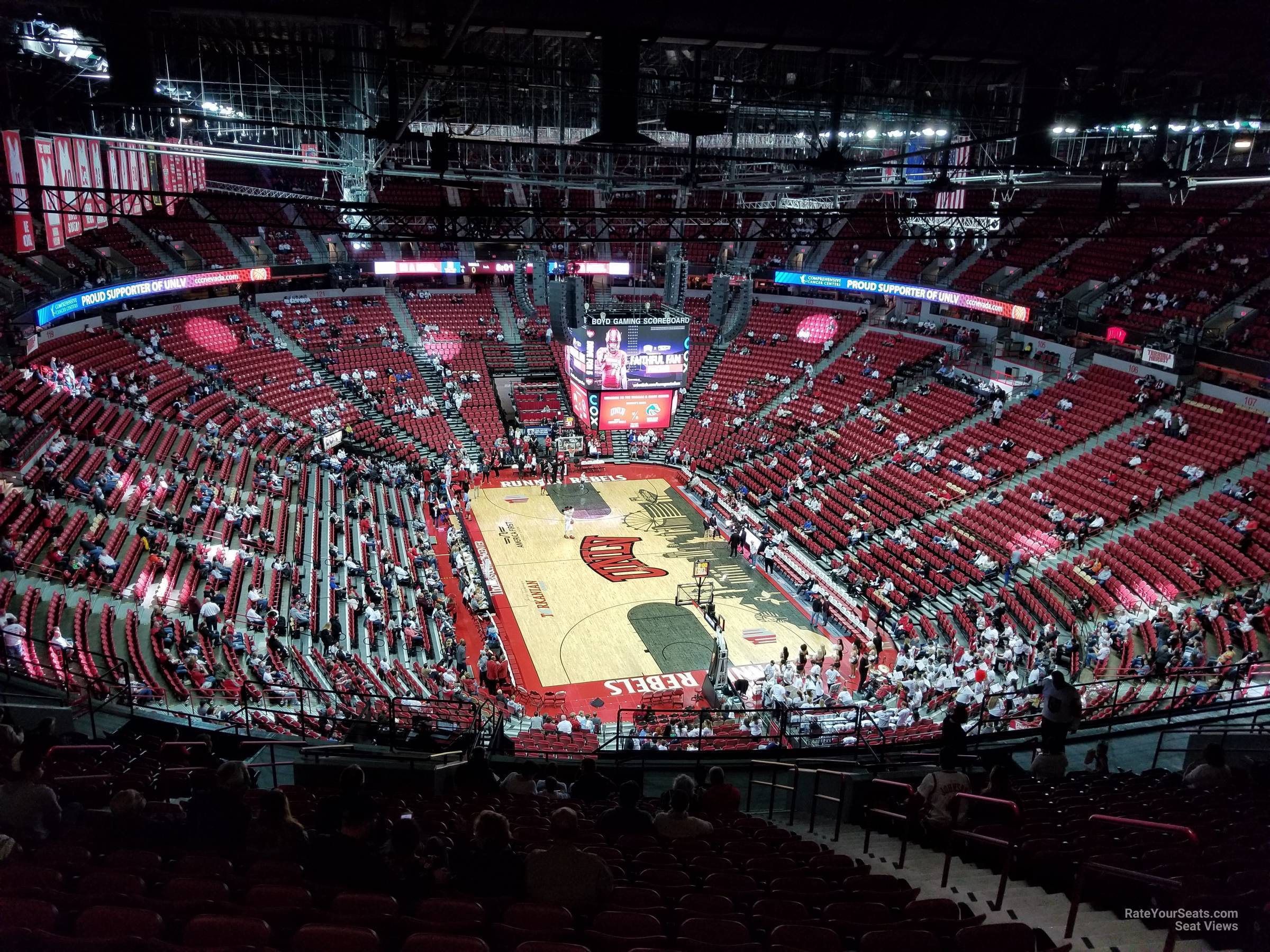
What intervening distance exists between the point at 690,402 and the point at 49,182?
980 inches

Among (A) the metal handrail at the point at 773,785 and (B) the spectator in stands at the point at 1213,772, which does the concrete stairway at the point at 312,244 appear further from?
(B) the spectator in stands at the point at 1213,772

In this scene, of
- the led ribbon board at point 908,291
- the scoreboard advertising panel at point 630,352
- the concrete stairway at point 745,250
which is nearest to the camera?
the scoreboard advertising panel at point 630,352

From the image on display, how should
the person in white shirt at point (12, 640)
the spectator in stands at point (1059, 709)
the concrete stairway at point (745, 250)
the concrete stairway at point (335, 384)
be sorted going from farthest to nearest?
the concrete stairway at point (745, 250) → the concrete stairway at point (335, 384) → the person in white shirt at point (12, 640) → the spectator in stands at point (1059, 709)

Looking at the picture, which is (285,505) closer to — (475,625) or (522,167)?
(475,625)

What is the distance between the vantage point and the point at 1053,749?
A: 843cm

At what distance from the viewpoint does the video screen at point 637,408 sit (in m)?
24.7

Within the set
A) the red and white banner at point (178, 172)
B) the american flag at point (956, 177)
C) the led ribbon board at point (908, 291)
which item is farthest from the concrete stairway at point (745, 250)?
the red and white banner at point (178, 172)

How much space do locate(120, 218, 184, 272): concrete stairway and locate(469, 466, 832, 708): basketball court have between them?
43.2 ft

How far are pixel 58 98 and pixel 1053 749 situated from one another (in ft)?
63.6

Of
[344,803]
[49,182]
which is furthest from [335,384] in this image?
[344,803]

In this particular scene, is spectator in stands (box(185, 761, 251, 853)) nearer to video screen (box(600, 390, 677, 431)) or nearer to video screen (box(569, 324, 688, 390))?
video screen (box(569, 324, 688, 390))

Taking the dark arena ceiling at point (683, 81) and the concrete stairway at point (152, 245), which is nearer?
the dark arena ceiling at point (683, 81)

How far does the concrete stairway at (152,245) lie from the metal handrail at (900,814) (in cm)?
2872

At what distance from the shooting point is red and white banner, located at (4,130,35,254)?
11234 mm
